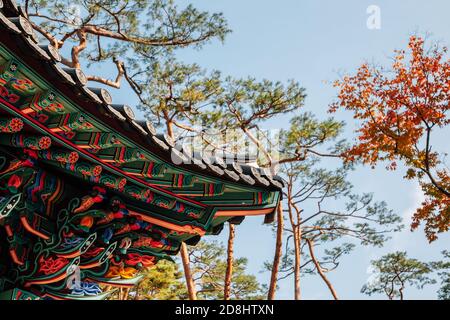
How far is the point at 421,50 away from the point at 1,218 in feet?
33.8

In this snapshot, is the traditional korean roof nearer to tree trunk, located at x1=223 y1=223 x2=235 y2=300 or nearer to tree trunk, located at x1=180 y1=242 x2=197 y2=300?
tree trunk, located at x1=180 y1=242 x2=197 y2=300

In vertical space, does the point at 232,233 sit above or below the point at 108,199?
above

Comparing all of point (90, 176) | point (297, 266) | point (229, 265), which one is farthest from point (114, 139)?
point (297, 266)

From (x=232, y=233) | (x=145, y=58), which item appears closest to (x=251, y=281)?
(x=232, y=233)

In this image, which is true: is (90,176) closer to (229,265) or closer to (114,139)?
(114,139)

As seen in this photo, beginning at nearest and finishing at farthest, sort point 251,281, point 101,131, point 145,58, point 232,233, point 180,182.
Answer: point 101,131 → point 180,182 → point 145,58 → point 232,233 → point 251,281

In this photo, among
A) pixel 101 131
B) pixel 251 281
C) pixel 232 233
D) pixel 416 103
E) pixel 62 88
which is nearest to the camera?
pixel 62 88

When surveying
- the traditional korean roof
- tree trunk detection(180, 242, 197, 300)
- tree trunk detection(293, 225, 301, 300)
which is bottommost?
the traditional korean roof

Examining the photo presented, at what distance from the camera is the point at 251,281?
20.1m

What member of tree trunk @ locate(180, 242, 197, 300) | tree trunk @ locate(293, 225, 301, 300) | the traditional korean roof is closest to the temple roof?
the traditional korean roof

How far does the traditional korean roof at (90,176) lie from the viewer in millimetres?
2844

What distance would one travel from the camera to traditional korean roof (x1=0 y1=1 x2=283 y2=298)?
284 cm
